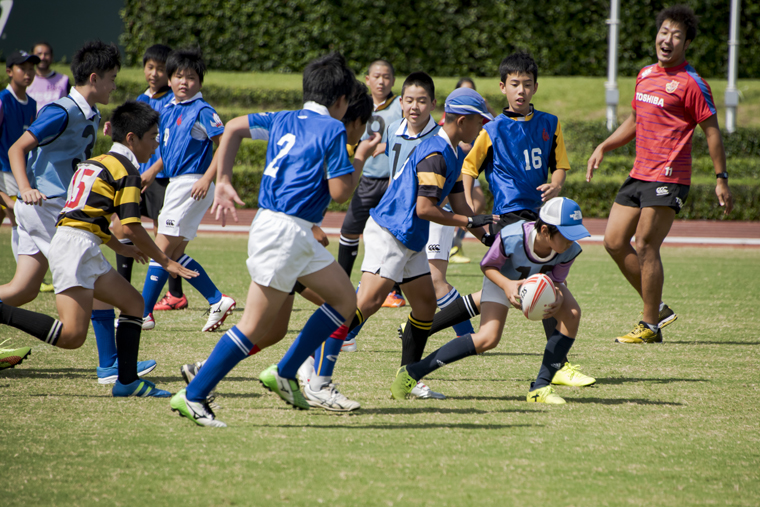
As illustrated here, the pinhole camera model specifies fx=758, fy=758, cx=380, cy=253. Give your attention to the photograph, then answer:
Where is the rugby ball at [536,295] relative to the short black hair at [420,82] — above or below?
below

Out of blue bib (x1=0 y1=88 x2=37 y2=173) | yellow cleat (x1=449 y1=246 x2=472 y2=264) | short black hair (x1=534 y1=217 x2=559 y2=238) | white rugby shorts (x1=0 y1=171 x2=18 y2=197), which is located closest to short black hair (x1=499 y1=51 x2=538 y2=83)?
short black hair (x1=534 y1=217 x2=559 y2=238)

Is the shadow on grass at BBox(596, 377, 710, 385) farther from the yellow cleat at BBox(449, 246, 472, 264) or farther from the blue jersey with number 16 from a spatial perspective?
the yellow cleat at BBox(449, 246, 472, 264)

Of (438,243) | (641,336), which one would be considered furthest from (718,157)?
(438,243)

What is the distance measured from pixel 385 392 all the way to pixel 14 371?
251cm

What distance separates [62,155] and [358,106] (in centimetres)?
241

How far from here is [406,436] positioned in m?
3.76

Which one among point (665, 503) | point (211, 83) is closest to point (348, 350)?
point (665, 503)

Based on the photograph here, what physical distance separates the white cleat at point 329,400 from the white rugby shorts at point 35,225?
2256 mm

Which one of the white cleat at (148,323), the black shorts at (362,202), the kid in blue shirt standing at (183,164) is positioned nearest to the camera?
the white cleat at (148,323)

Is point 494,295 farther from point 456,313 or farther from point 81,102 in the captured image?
point 81,102

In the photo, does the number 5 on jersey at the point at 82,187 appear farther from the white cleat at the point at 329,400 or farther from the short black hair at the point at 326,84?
the white cleat at the point at 329,400

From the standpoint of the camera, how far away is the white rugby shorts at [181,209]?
21.9 ft

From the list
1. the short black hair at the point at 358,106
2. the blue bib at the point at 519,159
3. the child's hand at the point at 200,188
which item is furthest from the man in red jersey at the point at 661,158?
the child's hand at the point at 200,188

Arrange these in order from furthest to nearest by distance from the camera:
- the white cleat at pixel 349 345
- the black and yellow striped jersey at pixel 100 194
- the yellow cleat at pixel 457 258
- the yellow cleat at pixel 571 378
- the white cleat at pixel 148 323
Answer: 1. the yellow cleat at pixel 457 258
2. the white cleat at pixel 148 323
3. the white cleat at pixel 349 345
4. the yellow cleat at pixel 571 378
5. the black and yellow striped jersey at pixel 100 194
